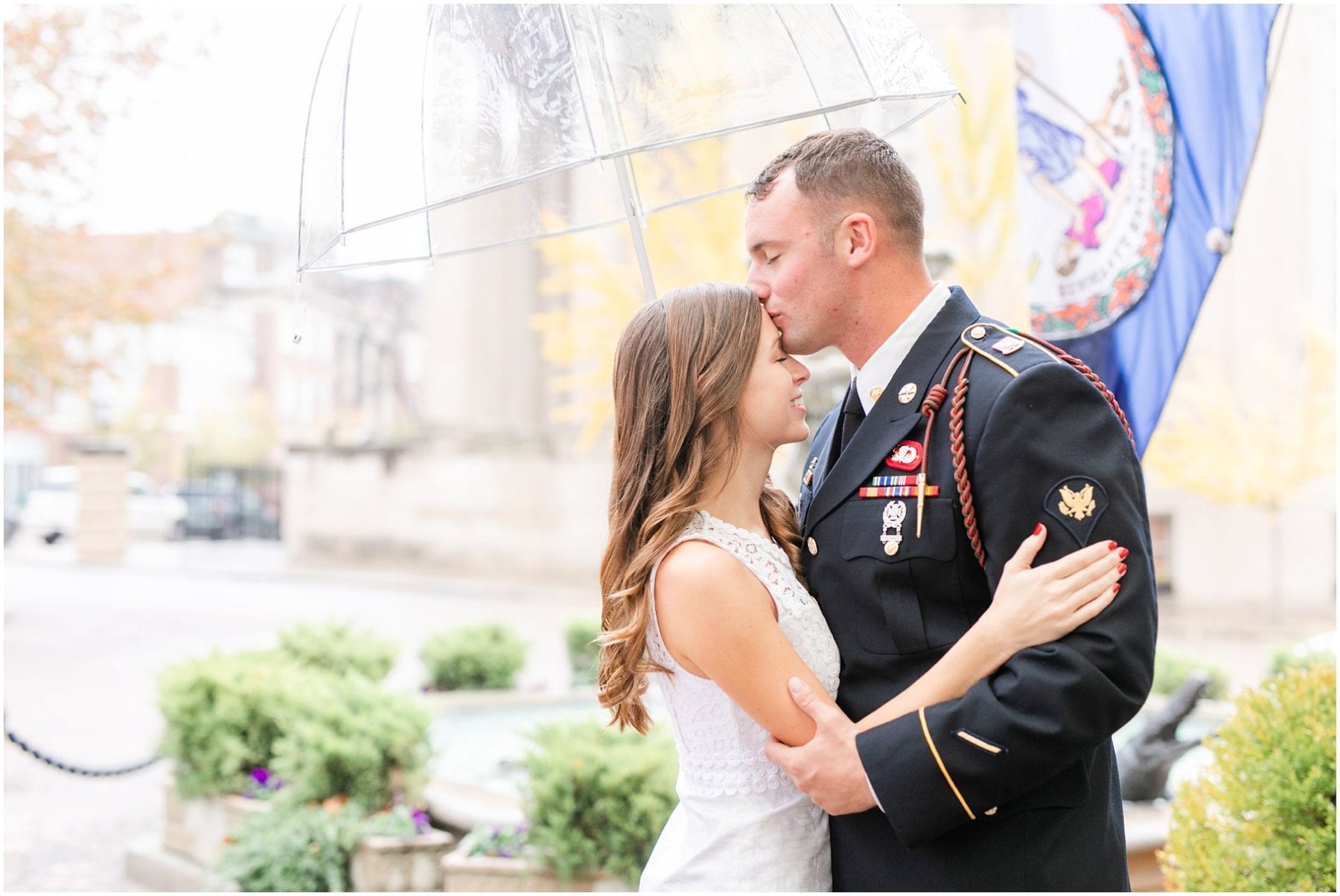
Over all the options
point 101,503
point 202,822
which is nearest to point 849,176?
point 202,822

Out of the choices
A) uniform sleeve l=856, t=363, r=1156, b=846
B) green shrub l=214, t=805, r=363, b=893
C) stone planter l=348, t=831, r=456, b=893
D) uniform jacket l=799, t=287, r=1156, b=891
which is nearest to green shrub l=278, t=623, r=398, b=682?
green shrub l=214, t=805, r=363, b=893

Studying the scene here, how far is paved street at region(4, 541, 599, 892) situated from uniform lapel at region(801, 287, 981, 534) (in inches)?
224

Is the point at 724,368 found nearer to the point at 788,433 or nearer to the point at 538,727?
A: the point at 788,433

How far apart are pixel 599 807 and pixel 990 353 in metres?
3.29

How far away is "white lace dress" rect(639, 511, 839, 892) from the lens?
2.44 m

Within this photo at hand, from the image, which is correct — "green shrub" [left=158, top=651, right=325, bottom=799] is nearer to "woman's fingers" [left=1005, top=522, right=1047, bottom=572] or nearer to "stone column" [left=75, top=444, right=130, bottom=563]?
"woman's fingers" [left=1005, top=522, right=1047, bottom=572]

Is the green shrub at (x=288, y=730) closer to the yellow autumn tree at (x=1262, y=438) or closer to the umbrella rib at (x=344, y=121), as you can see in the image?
the umbrella rib at (x=344, y=121)

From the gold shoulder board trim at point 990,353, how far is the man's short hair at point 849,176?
242mm

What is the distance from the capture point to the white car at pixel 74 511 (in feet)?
103

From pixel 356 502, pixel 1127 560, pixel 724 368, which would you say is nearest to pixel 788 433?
pixel 724 368

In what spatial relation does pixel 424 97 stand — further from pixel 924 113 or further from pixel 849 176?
pixel 924 113

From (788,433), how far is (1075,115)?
2.55 meters

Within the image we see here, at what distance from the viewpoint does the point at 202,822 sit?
6.69m

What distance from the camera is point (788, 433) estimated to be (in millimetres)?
2525
